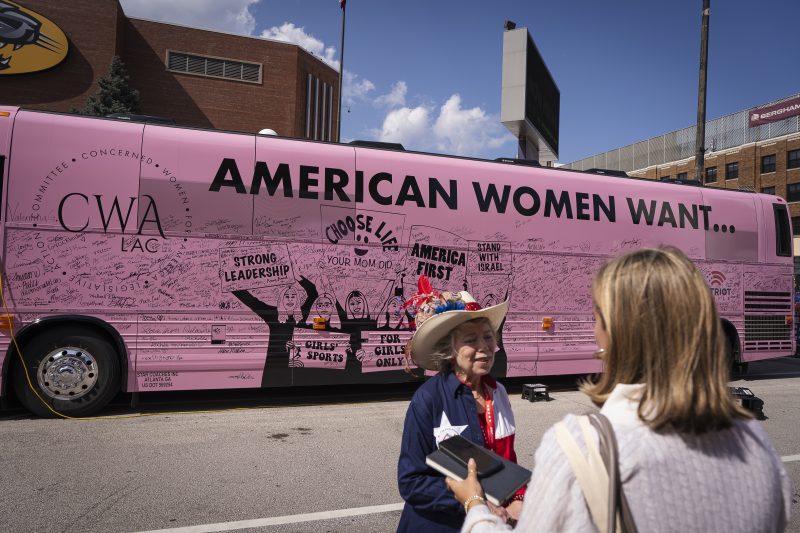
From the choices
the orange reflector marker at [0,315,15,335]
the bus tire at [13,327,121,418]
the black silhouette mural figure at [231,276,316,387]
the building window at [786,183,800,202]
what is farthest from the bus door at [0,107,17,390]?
the building window at [786,183,800,202]

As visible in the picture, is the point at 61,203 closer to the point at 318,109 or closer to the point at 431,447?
the point at 431,447

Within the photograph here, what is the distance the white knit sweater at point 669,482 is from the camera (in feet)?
4.00

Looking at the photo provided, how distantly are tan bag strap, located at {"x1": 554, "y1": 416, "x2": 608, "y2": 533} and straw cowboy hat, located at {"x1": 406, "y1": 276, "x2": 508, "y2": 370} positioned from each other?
1347 mm

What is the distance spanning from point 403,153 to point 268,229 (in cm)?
228

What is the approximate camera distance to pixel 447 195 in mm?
8305

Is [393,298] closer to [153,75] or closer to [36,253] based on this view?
[36,253]

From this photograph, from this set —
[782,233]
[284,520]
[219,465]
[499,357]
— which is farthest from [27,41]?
[782,233]

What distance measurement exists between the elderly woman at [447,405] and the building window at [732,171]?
62.4m

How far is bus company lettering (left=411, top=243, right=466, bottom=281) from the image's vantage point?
8.11 meters

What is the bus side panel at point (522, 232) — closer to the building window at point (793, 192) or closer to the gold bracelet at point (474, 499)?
the gold bracelet at point (474, 499)

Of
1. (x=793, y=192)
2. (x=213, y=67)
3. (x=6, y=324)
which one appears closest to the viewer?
(x=6, y=324)

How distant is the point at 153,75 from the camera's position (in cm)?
3453

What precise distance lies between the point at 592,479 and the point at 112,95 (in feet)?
109

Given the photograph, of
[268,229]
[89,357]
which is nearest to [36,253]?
[89,357]
